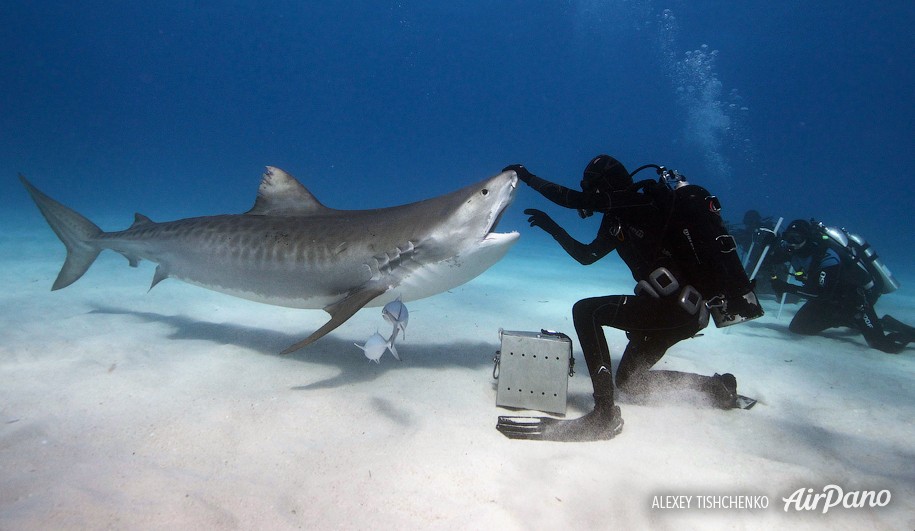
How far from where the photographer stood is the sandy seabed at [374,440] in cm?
203

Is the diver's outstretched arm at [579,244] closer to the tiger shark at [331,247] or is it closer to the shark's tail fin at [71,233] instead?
the tiger shark at [331,247]

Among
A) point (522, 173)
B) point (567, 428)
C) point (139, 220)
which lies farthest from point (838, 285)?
point (139, 220)

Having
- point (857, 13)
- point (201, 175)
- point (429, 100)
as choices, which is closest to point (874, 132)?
point (857, 13)

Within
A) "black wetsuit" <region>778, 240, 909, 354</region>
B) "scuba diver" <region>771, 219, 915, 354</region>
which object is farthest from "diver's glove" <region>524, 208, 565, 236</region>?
"black wetsuit" <region>778, 240, 909, 354</region>

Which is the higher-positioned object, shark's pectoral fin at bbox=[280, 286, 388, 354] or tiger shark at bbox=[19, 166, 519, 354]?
tiger shark at bbox=[19, 166, 519, 354]

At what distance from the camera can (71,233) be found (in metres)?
5.62

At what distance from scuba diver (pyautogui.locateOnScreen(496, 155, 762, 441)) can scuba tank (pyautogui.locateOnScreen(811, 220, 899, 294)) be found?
6150mm

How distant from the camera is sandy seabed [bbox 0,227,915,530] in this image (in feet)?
6.66

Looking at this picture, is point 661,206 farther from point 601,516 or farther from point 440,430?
point 440,430

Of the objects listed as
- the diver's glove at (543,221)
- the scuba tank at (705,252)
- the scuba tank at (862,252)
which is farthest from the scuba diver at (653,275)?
the scuba tank at (862,252)

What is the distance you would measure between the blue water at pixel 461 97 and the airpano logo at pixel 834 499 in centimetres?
6394

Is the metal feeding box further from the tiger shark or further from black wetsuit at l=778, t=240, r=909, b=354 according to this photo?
black wetsuit at l=778, t=240, r=909, b=354

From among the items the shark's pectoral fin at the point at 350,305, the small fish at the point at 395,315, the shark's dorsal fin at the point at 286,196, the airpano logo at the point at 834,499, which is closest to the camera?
the airpano logo at the point at 834,499

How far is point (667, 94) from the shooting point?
115375 millimetres
